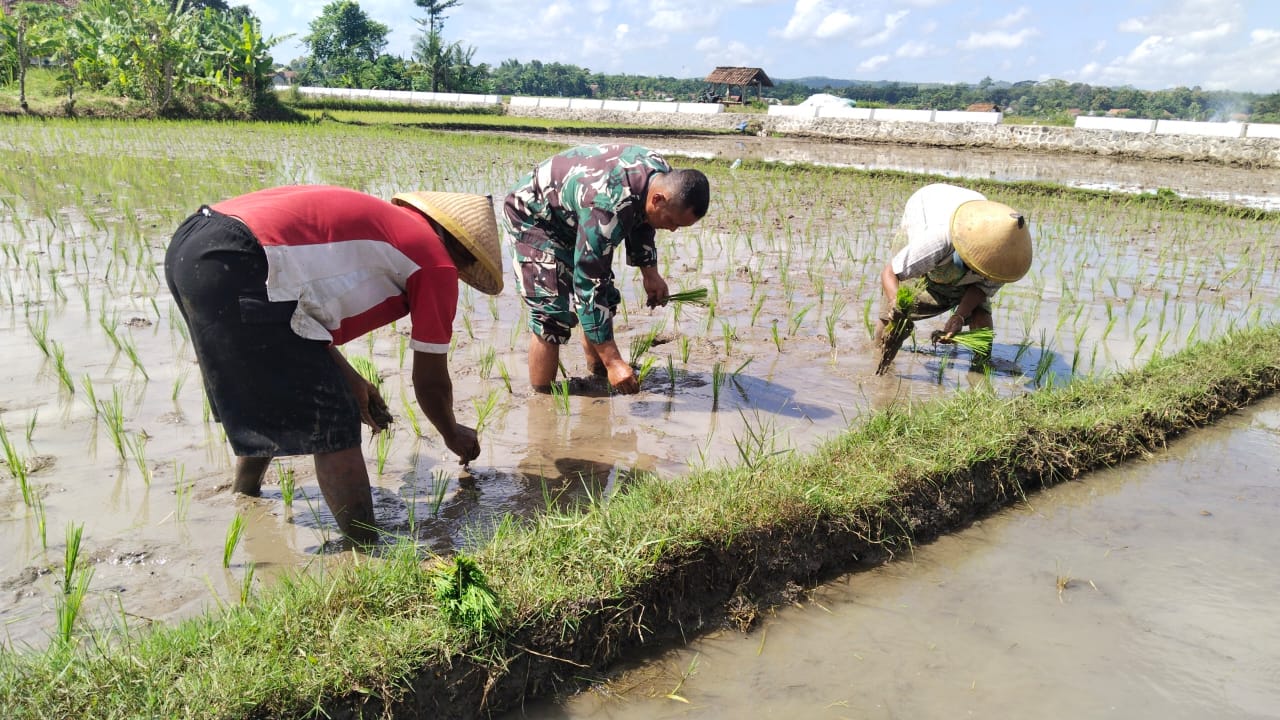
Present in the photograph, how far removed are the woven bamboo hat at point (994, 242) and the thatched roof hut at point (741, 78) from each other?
3552 centimetres

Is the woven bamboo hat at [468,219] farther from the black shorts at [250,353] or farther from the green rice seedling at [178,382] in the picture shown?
the green rice seedling at [178,382]

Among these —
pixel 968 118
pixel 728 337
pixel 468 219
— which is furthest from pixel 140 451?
pixel 968 118

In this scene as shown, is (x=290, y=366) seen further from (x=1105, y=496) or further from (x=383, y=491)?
(x=1105, y=496)

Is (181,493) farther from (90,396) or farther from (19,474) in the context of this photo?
(90,396)

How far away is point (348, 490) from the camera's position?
89.3 inches

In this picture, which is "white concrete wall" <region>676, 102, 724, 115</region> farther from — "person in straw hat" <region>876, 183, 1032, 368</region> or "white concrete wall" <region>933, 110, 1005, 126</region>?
"person in straw hat" <region>876, 183, 1032, 368</region>

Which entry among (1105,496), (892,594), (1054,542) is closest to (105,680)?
(892,594)

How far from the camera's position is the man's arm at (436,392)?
2312 mm

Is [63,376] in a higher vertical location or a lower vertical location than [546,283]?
lower

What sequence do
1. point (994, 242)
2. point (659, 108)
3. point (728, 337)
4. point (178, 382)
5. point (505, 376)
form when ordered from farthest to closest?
point (659, 108) → point (728, 337) → point (994, 242) → point (505, 376) → point (178, 382)

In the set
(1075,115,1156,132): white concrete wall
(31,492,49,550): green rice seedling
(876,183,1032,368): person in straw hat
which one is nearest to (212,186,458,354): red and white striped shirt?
(31,492,49,550): green rice seedling

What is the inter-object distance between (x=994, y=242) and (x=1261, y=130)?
17.2 metres

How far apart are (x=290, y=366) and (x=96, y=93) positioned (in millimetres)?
19653

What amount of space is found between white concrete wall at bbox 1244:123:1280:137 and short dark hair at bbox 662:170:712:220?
59.4 ft
